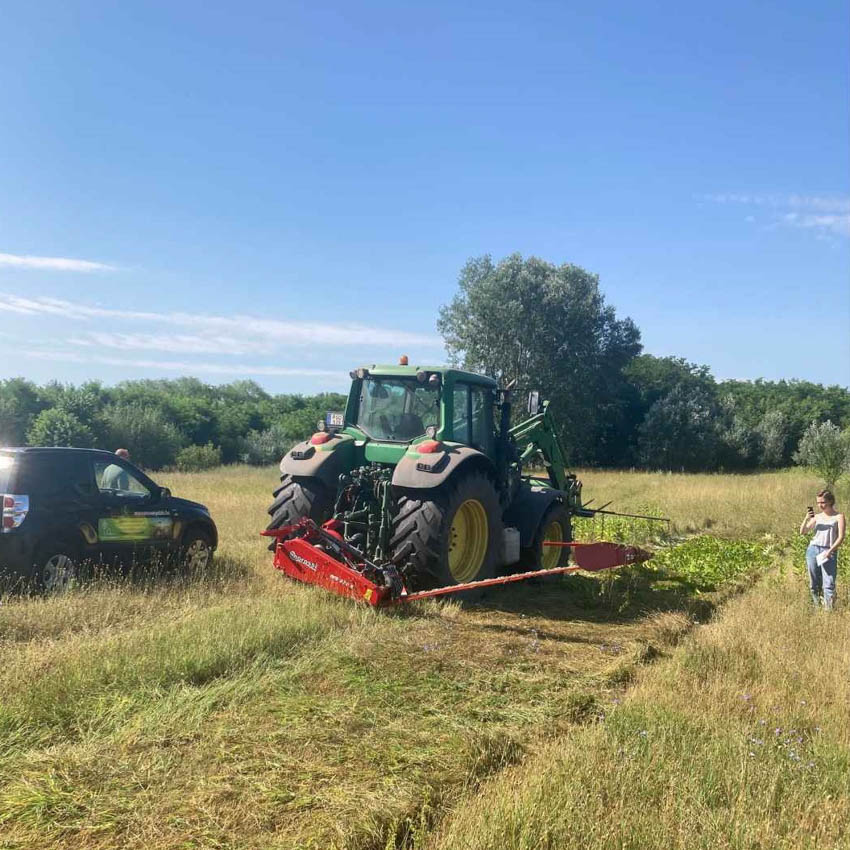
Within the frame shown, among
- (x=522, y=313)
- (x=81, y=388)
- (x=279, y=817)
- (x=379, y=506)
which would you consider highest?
(x=522, y=313)

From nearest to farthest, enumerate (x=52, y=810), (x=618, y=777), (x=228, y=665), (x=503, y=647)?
(x=52, y=810), (x=618, y=777), (x=228, y=665), (x=503, y=647)

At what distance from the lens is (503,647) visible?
19.7 ft

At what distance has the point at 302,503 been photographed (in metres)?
7.83

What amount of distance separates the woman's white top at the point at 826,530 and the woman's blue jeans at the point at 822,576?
5 centimetres

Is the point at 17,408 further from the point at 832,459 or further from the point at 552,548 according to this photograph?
the point at 832,459

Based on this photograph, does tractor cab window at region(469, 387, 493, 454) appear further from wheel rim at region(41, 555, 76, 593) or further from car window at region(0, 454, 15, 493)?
car window at region(0, 454, 15, 493)

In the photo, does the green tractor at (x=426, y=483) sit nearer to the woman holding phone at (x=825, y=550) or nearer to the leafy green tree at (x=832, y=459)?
the woman holding phone at (x=825, y=550)

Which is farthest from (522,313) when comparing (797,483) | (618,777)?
(618,777)

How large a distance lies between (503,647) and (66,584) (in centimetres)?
429

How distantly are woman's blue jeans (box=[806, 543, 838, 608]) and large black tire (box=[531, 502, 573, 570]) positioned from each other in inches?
105

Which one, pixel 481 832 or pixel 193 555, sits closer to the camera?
pixel 481 832

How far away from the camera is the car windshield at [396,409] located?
8102mm

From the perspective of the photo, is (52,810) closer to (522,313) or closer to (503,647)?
(503,647)

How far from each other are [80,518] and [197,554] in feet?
5.28
